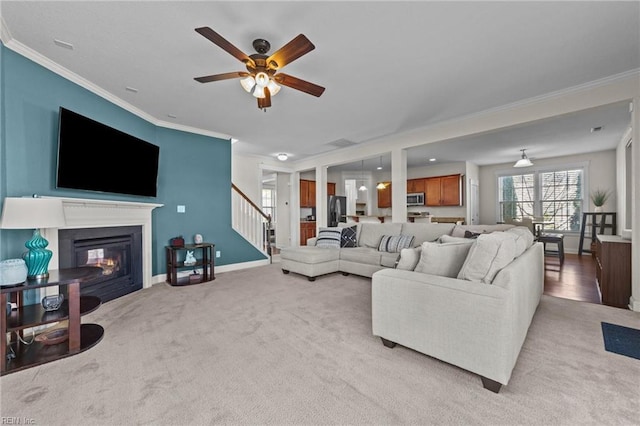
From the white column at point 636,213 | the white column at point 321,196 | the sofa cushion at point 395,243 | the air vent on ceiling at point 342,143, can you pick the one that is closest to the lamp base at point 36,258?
the sofa cushion at point 395,243

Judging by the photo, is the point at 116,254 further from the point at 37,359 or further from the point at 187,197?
the point at 37,359

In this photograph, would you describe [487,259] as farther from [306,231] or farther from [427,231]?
[306,231]

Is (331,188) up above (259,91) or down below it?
below

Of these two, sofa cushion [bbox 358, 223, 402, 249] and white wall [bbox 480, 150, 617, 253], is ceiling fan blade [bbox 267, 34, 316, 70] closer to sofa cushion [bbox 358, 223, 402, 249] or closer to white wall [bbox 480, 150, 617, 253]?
sofa cushion [bbox 358, 223, 402, 249]

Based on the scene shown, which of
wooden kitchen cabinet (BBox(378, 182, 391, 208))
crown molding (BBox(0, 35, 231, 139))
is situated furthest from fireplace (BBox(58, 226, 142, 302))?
wooden kitchen cabinet (BBox(378, 182, 391, 208))

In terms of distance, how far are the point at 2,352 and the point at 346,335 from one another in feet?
8.03

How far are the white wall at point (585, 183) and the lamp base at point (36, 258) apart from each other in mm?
9341

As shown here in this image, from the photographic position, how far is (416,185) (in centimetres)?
849

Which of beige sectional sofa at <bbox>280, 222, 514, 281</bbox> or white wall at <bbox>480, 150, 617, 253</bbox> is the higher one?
white wall at <bbox>480, 150, 617, 253</bbox>

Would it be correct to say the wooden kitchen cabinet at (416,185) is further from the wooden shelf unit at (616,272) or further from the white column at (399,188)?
the wooden shelf unit at (616,272)

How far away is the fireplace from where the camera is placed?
2.93m

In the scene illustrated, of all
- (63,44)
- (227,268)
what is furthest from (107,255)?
(63,44)

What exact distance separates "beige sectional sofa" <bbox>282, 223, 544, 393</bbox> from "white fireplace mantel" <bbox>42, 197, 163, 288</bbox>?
2.91 metres

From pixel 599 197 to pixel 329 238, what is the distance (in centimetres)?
625
